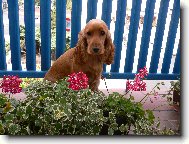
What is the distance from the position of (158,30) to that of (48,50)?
1.03m

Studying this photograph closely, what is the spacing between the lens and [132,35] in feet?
9.63

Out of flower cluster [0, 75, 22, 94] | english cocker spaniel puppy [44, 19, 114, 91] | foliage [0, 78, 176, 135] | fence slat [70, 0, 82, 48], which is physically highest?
fence slat [70, 0, 82, 48]

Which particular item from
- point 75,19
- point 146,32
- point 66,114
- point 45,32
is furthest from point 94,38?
point 66,114

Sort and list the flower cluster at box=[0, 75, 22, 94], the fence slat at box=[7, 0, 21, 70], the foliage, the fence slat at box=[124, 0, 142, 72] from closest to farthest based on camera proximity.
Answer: the foliage, the flower cluster at box=[0, 75, 22, 94], the fence slat at box=[7, 0, 21, 70], the fence slat at box=[124, 0, 142, 72]

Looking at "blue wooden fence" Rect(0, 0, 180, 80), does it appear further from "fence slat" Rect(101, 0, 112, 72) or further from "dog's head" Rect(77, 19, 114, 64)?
"dog's head" Rect(77, 19, 114, 64)

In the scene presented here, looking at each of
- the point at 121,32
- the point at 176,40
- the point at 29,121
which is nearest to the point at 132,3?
the point at 121,32

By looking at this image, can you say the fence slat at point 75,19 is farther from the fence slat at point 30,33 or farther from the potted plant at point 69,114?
the potted plant at point 69,114

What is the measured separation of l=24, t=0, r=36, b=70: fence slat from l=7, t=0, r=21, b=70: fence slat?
0.07 meters

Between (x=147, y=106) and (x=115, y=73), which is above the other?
(x=115, y=73)

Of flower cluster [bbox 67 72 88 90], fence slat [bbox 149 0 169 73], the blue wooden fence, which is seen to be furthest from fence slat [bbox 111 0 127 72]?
flower cluster [bbox 67 72 88 90]

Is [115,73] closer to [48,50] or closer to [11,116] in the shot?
[48,50]

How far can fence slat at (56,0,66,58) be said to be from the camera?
2.76 metres

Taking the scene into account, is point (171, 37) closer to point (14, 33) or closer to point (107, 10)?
point (107, 10)

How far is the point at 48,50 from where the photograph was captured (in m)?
2.91
